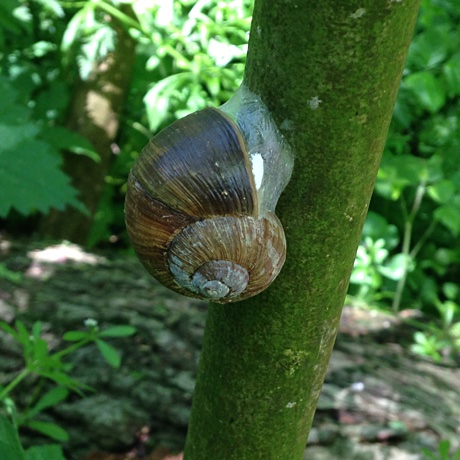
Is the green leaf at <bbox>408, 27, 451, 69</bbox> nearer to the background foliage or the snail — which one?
the background foliage

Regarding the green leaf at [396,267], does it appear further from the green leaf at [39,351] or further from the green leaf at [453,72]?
the green leaf at [39,351]

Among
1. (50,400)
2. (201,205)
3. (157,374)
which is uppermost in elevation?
(201,205)

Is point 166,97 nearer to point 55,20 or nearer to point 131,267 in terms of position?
point 131,267

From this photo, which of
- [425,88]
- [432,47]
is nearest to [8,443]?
[425,88]

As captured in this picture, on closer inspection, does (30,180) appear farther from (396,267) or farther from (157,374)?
(396,267)

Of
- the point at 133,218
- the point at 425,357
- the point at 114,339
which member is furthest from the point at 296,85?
the point at 425,357

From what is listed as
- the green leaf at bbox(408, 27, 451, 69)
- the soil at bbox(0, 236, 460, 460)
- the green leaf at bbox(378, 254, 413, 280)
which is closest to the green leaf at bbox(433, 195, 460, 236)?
the green leaf at bbox(378, 254, 413, 280)

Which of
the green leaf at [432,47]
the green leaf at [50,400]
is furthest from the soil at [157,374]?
the green leaf at [432,47]
